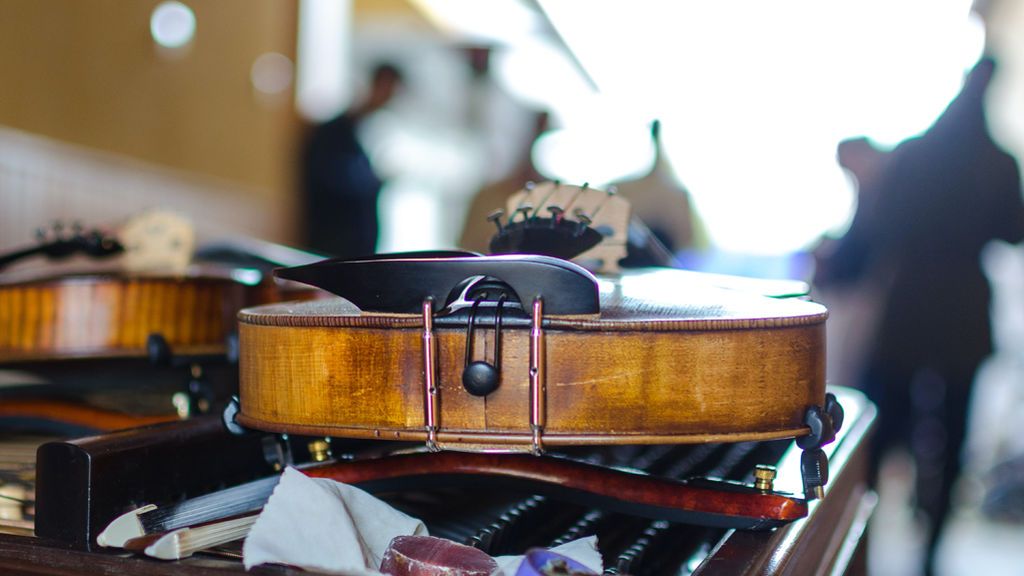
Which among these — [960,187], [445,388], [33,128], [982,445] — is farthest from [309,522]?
[982,445]

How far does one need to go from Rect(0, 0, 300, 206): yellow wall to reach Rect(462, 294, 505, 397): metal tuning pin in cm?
301

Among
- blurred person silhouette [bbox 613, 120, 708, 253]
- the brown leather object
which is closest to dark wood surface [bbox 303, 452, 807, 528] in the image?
the brown leather object

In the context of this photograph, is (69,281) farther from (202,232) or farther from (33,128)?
(202,232)

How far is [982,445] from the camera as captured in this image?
4469 millimetres

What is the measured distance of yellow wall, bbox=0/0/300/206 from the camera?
10.8 feet

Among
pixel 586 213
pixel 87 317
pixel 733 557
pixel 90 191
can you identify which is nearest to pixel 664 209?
pixel 90 191

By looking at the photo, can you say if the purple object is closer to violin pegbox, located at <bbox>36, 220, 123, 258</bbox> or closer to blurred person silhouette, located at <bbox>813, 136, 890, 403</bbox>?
violin pegbox, located at <bbox>36, 220, 123, 258</bbox>

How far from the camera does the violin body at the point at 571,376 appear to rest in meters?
0.73

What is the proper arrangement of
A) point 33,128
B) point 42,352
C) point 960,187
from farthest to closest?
1. point 33,128
2. point 960,187
3. point 42,352

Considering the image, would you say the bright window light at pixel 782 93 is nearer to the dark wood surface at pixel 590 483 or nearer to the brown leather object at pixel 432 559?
the dark wood surface at pixel 590 483

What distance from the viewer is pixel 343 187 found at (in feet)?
14.7

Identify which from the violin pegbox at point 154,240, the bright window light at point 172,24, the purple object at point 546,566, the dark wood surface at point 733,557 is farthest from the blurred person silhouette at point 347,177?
the purple object at point 546,566

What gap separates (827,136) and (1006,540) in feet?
6.73

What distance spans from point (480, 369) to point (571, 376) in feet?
0.24
